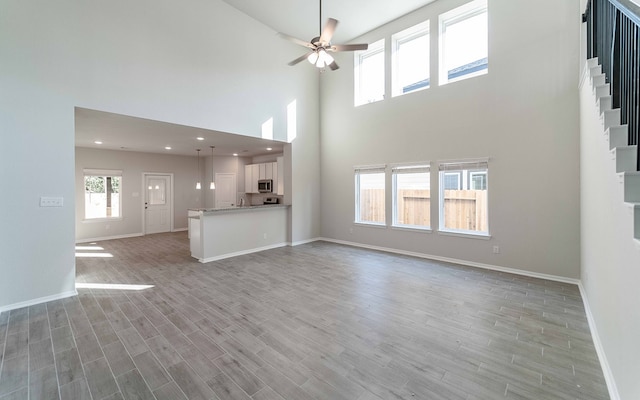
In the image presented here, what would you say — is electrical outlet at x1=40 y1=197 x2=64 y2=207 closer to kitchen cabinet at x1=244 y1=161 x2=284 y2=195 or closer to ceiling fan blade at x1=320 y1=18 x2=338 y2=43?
ceiling fan blade at x1=320 y1=18 x2=338 y2=43

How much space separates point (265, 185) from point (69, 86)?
5.52 metres

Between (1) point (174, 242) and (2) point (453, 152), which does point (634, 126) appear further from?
(1) point (174, 242)

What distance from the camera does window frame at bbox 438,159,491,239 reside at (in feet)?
15.6

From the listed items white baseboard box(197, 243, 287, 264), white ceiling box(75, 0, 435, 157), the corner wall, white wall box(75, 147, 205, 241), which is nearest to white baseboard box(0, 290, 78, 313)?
white baseboard box(197, 243, 287, 264)

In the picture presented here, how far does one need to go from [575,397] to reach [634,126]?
187 cm

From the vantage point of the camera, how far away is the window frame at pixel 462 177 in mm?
4762

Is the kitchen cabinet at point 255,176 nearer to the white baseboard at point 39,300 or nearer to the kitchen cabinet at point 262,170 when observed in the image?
the kitchen cabinet at point 262,170

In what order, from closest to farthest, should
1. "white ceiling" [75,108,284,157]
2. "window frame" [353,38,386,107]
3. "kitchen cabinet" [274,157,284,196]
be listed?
"white ceiling" [75,108,284,157] < "window frame" [353,38,386,107] < "kitchen cabinet" [274,157,284,196]

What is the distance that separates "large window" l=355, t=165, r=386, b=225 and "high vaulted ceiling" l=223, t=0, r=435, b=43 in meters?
3.31

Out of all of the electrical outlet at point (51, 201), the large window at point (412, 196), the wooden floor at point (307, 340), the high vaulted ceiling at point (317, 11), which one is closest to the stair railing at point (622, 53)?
the wooden floor at point (307, 340)

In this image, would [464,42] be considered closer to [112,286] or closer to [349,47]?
[349,47]

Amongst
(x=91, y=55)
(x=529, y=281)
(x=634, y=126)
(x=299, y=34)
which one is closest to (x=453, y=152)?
(x=529, y=281)

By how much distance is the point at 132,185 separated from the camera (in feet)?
27.1

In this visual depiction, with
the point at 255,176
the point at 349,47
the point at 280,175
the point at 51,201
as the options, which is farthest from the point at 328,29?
the point at 255,176
